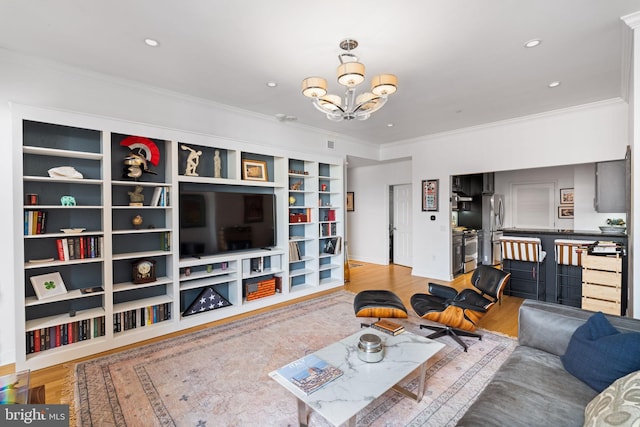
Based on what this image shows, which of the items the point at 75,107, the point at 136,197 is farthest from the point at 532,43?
the point at 75,107

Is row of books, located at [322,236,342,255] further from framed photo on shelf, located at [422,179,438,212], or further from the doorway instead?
the doorway

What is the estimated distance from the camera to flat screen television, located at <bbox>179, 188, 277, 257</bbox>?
12.0 feet

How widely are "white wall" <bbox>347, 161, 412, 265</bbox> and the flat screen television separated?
139 inches

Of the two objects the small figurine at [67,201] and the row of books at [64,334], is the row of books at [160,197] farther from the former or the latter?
the row of books at [64,334]

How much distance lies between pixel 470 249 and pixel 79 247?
21.9ft

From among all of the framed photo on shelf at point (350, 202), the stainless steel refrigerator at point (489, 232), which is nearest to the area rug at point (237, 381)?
the stainless steel refrigerator at point (489, 232)

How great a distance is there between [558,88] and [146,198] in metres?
5.05

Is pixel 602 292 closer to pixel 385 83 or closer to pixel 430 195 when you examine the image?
pixel 430 195

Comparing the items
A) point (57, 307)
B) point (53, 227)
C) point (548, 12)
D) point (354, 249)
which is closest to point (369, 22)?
point (548, 12)

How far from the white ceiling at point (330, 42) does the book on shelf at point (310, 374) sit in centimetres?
243

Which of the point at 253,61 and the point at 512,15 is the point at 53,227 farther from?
the point at 512,15

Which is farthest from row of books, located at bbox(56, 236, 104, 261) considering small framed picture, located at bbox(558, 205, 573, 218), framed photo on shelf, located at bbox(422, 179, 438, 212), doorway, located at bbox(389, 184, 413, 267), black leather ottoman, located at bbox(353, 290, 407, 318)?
small framed picture, located at bbox(558, 205, 573, 218)

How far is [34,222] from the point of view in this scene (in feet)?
8.99

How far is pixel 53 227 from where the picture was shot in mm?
2973
